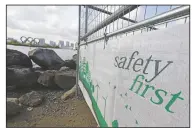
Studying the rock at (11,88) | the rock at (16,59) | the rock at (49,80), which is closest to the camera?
the rock at (49,80)

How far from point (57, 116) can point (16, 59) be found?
5666mm

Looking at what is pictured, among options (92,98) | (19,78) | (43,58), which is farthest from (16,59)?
(92,98)

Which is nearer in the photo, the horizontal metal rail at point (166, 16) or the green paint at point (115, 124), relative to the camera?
the horizontal metal rail at point (166, 16)

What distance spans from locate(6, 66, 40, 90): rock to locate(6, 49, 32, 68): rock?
6.03 ft

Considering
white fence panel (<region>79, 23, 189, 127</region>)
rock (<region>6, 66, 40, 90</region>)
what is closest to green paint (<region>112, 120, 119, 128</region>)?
white fence panel (<region>79, 23, 189, 127</region>)

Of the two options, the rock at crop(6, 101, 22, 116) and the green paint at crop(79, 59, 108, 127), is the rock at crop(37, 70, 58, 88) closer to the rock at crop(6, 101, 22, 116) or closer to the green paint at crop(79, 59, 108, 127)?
the rock at crop(6, 101, 22, 116)

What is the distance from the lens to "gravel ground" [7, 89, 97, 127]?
8.14ft

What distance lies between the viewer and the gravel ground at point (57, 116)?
2482 mm

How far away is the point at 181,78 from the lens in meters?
0.66

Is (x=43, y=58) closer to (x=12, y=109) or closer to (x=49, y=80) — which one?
(x=49, y=80)

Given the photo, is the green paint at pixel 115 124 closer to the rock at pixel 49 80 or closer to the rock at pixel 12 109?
the rock at pixel 12 109

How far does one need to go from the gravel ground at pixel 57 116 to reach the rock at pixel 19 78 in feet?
7.01

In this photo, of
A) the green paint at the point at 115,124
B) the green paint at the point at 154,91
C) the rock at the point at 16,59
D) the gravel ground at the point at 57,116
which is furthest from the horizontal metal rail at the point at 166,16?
the rock at the point at 16,59

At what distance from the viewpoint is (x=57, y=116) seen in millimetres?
2762
